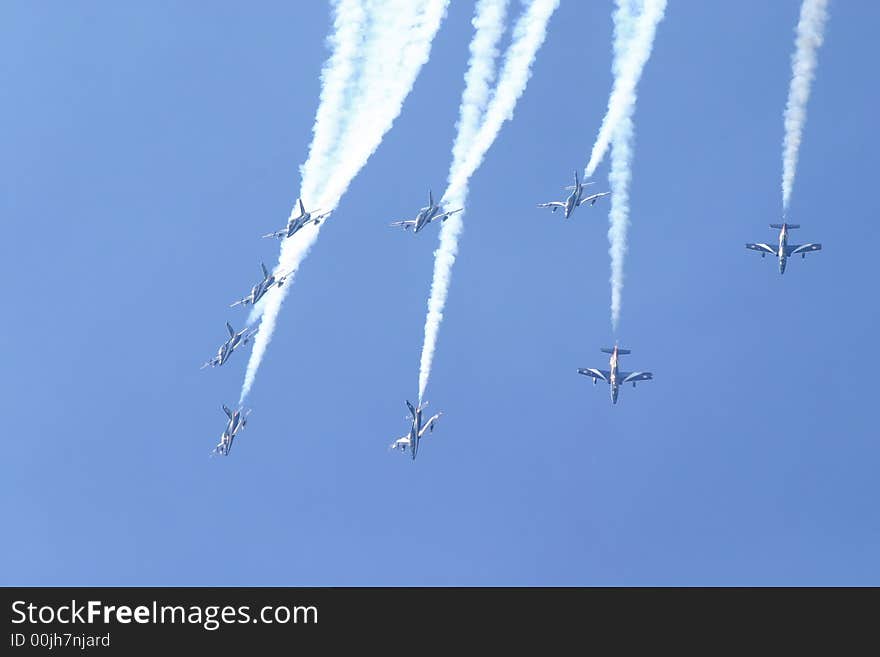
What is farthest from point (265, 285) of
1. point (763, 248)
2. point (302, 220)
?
point (763, 248)

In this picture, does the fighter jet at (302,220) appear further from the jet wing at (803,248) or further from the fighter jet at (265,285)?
the jet wing at (803,248)

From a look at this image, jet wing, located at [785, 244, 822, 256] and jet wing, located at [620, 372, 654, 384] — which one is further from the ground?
jet wing, located at [785, 244, 822, 256]

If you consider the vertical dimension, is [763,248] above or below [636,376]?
above

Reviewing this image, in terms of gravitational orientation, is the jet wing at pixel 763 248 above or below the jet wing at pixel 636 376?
above

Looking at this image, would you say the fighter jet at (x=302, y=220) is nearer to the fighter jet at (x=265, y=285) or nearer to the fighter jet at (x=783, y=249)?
the fighter jet at (x=265, y=285)

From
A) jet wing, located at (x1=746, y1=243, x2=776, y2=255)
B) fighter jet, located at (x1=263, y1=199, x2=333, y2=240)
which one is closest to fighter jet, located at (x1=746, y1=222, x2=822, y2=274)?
jet wing, located at (x1=746, y1=243, x2=776, y2=255)

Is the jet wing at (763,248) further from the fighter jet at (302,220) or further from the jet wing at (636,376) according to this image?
the fighter jet at (302,220)

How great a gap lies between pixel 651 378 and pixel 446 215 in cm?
1307

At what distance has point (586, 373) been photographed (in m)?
47.9

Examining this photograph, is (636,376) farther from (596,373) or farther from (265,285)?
(265,285)

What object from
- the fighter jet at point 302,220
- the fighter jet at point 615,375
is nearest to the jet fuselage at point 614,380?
the fighter jet at point 615,375

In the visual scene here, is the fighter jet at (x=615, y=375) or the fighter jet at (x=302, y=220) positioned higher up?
the fighter jet at (x=302, y=220)

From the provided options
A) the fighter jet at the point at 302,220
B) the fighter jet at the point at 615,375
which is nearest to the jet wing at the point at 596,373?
the fighter jet at the point at 615,375

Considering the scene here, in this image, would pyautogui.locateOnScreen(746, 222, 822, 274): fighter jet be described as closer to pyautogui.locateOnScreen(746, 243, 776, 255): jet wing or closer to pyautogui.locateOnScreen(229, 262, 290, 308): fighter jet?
pyautogui.locateOnScreen(746, 243, 776, 255): jet wing
